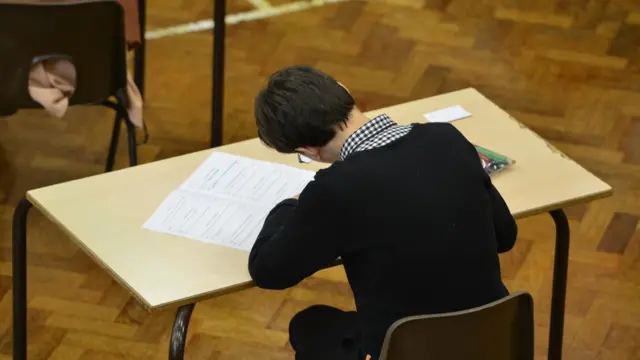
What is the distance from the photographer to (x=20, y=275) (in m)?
2.23

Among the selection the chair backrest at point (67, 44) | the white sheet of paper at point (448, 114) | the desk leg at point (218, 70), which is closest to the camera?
the white sheet of paper at point (448, 114)

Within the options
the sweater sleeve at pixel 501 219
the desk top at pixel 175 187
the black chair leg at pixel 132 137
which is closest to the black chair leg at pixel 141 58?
the black chair leg at pixel 132 137

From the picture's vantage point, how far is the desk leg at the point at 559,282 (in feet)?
7.41

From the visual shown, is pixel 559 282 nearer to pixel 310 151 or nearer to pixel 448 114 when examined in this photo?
pixel 448 114

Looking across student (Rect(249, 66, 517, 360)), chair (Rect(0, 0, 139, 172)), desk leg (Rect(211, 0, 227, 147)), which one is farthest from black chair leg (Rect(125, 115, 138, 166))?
student (Rect(249, 66, 517, 360))

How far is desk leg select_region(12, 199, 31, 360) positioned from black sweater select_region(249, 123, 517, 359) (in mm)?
567

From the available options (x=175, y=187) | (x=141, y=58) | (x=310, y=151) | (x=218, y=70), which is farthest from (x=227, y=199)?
(x=141, y=58)

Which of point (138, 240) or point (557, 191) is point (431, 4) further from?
point (138, 240)

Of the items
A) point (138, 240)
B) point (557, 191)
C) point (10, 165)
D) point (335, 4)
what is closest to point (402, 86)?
point (335, 4)

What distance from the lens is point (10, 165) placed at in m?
3.39

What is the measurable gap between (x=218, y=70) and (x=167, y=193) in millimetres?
1212

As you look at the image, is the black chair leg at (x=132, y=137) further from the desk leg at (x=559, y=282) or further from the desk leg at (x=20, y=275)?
the desk leg at (x=559, y=282)

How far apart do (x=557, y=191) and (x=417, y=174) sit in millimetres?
508

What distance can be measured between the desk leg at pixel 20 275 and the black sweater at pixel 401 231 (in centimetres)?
57
